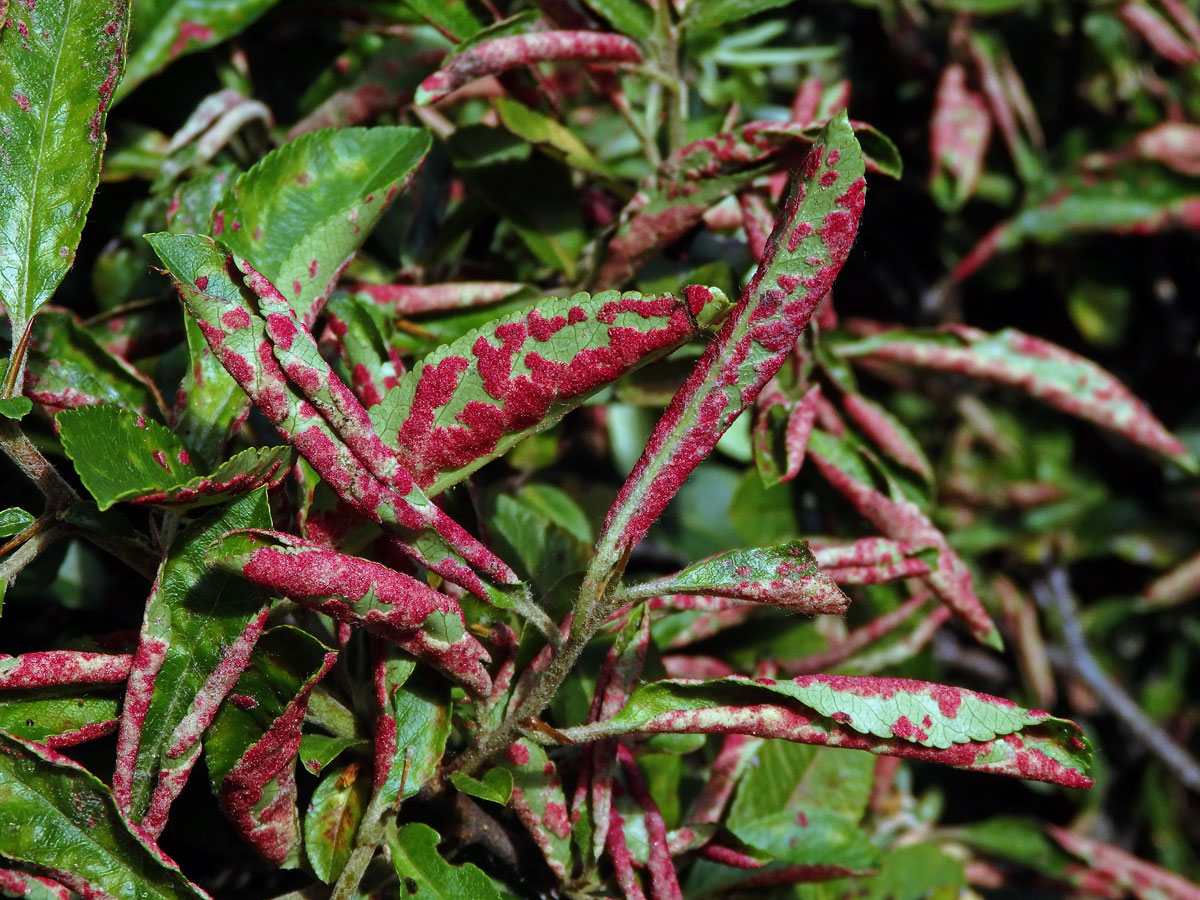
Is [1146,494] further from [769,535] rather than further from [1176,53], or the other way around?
[769,535]

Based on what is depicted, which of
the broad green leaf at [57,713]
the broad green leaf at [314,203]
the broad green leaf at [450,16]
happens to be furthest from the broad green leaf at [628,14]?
the broad green leaf at [57,713]

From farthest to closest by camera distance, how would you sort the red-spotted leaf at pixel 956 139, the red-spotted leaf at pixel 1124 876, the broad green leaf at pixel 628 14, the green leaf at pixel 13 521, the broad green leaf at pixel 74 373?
the red-spotted leaf at pixel 956 139 → the red-spotted leaf at pixel 1124 876 → the broad green leaf at pixel 628 14 → the broad green leaf at pixel 74 373 → the green leaf at pixel 13 521

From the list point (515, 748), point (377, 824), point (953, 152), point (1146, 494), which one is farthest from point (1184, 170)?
point (377, 824)

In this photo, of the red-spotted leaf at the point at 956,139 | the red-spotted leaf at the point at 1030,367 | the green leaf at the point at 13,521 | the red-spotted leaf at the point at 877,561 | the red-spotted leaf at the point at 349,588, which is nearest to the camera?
the red-spotted leaf at the point at 349,588

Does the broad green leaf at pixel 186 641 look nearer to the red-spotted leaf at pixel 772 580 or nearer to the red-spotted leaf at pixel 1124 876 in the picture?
the red-spotted leaf at pixel 772 580

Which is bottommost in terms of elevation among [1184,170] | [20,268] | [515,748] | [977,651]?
[977,651]

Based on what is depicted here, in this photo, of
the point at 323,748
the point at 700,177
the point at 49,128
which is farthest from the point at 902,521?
the point at 49,128
